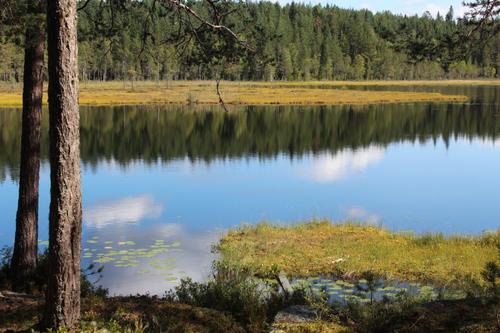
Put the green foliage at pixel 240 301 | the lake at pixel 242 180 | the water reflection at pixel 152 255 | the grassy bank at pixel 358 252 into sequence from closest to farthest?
1. the green foliage at pixel 240 301
2. the water reflection at pixel 152 255
3. the grassy bank at pixel 358 252
4. the lake at pixel 242 180

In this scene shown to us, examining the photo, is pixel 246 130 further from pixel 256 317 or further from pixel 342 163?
pixel 256 317

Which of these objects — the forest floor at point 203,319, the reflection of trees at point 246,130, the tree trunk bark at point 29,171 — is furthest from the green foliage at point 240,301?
the reflection of trees at point 246,130

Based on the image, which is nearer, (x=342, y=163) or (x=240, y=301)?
(x=240, y=301)

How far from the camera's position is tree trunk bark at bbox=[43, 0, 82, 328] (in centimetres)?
653

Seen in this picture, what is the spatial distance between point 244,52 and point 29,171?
16.9 ft

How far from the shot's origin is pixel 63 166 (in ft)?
21.7

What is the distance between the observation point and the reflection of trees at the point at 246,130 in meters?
46.5

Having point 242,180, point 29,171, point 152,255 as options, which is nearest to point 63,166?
point 29,171

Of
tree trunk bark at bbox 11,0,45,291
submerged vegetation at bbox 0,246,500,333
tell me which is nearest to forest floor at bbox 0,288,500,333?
submerged vegetation at bbox 0,246,500,333

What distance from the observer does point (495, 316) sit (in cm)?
608

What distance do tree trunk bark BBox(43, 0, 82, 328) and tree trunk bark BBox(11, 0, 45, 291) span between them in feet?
18.0

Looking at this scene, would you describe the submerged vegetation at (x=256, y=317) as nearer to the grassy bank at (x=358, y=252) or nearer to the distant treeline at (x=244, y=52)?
the distant treeline at (x=244, y=52)

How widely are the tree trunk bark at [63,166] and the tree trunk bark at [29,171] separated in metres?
5.49

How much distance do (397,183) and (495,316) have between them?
28.5 meters
